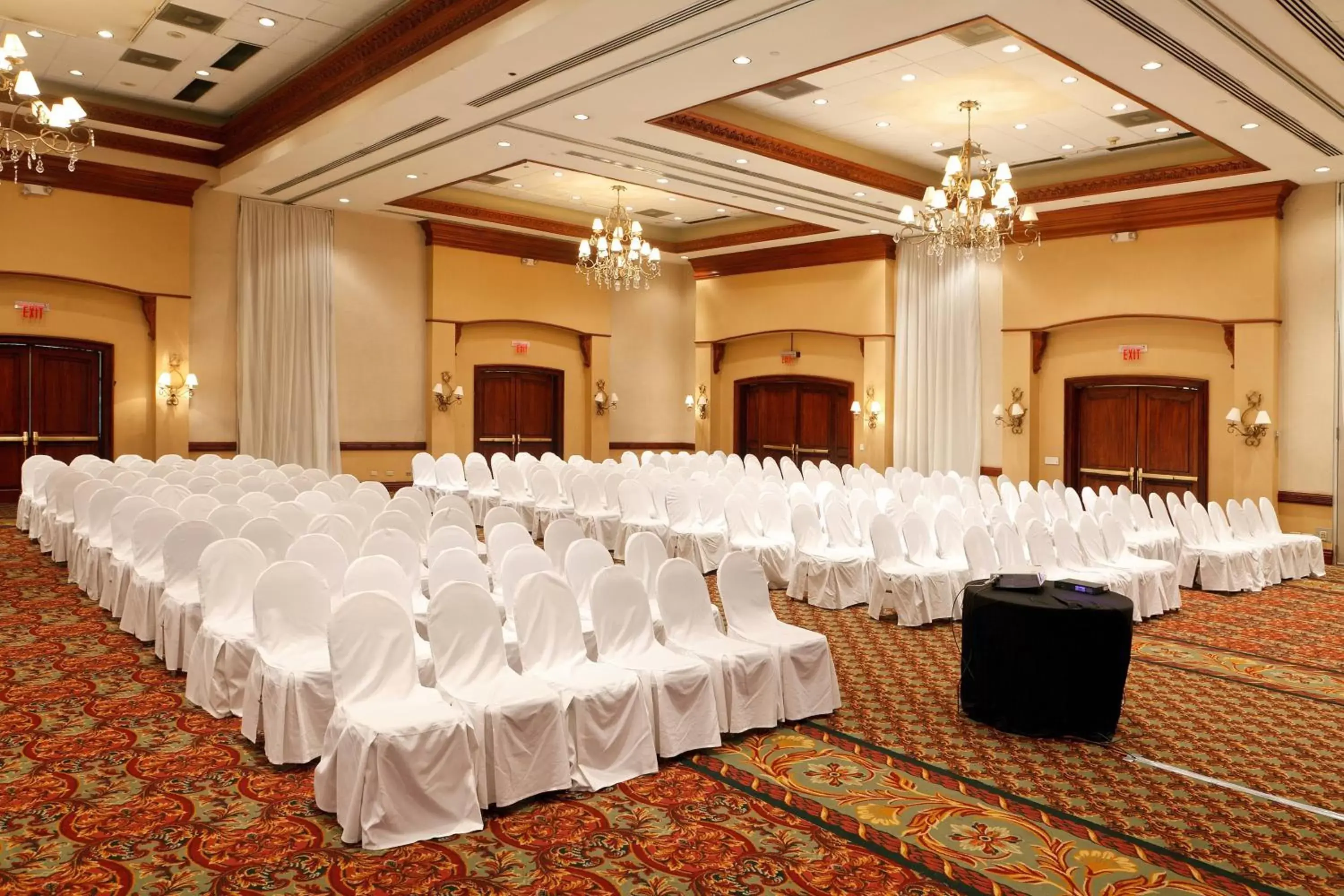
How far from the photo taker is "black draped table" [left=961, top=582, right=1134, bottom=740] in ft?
16.4

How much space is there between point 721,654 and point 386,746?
1.83 meters

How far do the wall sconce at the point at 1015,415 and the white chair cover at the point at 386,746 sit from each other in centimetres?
1134

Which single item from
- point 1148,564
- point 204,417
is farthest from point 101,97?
point 1148,564

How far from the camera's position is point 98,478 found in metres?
9.17

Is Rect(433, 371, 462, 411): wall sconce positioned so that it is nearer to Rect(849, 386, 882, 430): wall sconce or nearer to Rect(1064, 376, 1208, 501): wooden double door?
Rect(849, 386, 882, 430): wall sconce

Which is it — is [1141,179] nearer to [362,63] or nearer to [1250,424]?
[1250,424]

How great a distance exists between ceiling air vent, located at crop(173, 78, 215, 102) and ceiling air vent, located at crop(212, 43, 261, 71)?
568 mm

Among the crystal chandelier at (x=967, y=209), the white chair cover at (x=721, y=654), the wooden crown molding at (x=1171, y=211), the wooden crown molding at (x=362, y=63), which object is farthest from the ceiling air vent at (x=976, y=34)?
the white chair cover at (x=721, y=654)

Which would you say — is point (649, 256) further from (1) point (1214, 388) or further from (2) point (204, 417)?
(1) point (1214, 388)

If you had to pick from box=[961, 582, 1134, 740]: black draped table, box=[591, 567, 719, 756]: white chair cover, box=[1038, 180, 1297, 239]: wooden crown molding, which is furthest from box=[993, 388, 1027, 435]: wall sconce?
box=[591, 567, 719, 756]: white chair cover

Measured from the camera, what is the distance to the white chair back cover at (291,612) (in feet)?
15.2

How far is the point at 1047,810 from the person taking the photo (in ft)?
13.6

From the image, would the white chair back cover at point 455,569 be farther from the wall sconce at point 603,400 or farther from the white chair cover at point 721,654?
the wall sconce at point 603,400

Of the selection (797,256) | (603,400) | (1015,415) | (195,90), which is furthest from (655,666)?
(603,400)
